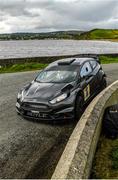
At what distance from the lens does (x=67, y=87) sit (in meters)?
9.09

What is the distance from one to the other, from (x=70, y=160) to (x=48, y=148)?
1993 mm

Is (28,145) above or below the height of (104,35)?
above

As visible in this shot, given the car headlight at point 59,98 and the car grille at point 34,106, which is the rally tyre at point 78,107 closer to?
the car headlight at point 59,98

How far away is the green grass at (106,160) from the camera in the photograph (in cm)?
542

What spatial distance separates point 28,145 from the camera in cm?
696

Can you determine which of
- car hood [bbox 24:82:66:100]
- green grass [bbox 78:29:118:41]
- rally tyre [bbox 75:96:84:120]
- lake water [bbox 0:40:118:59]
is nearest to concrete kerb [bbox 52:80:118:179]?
rally tyre [bbox 75:96:84:120]

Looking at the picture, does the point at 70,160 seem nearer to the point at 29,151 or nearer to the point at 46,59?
the point at 29,151

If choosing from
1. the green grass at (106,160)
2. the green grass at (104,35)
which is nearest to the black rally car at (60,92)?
the green grass at (106,160)

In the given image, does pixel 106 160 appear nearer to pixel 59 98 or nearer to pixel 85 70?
pixel 59 98

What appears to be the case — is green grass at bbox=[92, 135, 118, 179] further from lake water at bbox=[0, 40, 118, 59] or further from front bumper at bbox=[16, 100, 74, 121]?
lake water at bbox=[0, 40, 118, 59]

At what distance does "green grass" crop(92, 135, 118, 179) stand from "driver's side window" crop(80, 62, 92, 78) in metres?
3.20

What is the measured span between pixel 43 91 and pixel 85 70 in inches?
86.5

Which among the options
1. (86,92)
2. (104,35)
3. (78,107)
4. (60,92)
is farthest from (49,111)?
(104,35)

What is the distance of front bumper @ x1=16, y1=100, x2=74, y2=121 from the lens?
844cm
